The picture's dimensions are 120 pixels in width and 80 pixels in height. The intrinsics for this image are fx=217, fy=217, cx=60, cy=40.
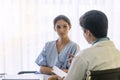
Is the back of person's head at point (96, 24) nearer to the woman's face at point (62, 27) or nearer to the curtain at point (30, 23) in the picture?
the woman's face at point (62, 27)

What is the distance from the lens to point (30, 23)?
9.19ft

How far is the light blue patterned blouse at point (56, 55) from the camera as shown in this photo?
2180 mm

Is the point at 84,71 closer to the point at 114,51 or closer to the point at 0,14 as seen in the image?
the point at 114,51

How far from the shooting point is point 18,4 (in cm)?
275

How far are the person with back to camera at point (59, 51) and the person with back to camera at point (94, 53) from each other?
81 cm

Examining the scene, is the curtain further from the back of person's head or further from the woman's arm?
the back of person's head

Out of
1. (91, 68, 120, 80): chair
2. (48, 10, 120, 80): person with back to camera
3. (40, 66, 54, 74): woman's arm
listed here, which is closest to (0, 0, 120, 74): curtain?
(40, 66, 54, 74): woman's arm

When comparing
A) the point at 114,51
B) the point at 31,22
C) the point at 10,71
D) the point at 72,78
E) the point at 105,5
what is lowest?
the point at 10,71

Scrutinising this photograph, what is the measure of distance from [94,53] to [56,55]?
959mm

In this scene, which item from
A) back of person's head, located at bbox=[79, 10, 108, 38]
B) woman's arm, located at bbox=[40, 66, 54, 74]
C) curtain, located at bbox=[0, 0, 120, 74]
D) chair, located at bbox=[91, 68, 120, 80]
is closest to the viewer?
chair, located at bbox=[91, 68, 120, 80]

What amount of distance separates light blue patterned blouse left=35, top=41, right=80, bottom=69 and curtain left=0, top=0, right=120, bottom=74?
569 millimetres

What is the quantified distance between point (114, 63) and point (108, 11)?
5.41 feet

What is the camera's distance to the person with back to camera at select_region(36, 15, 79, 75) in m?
2.18

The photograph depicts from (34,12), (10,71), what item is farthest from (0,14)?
(10,71)
